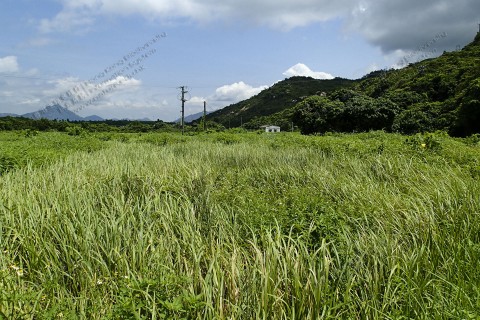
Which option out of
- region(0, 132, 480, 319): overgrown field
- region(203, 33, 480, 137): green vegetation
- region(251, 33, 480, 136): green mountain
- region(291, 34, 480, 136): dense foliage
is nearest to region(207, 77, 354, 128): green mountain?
region(203, 33, 480, 137): green vegetation

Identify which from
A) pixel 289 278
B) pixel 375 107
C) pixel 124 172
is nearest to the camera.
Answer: pixel 289 278

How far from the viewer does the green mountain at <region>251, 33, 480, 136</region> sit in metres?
26.2

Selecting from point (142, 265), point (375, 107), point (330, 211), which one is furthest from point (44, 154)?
point (375, 107)

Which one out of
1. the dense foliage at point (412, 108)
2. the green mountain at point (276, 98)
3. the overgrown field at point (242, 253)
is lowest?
the overgrown field at point (242, 253)

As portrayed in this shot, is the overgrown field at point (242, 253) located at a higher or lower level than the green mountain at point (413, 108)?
lower

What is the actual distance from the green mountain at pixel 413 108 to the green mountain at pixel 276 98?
197 feet

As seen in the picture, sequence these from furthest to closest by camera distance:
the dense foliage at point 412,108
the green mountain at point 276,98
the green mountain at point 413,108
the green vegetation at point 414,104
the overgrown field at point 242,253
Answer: the green mountain at point 276,98 < the dense foliage at point 412,108 < the green mountain at point 413,108 < the green vegetation at point 414,104 < the overgrown field at point 242,253

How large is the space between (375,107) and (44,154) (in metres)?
29.8

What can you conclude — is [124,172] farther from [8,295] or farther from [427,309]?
[427,309]

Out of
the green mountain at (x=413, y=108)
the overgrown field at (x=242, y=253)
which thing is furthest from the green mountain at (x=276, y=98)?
the overgrown field at (x=242, y=253)

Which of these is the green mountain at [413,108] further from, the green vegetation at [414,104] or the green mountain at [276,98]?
the green mountain at [276,98]

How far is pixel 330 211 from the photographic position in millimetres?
3904

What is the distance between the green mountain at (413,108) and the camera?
26188 millimetres

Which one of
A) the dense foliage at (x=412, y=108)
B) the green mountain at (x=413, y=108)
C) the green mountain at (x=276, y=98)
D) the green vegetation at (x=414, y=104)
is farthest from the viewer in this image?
the green mountain at (x=276, y=98)
